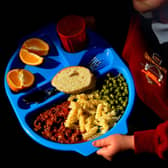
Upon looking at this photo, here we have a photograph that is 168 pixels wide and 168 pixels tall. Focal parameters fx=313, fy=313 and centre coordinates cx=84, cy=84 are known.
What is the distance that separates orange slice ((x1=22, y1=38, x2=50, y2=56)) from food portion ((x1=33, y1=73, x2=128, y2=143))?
0.27 meters

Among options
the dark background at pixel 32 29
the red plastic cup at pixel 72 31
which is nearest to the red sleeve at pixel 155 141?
the dark background at pixel 32 29

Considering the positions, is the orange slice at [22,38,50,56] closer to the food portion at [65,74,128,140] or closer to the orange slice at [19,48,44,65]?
the orange slice at [19,48,44,65]

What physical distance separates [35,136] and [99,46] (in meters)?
0.55

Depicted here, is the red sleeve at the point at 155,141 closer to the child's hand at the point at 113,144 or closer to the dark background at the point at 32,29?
the child's hand at the point at 113,144

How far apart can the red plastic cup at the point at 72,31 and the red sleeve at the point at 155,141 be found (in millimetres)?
522

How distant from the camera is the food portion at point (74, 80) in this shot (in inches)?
56.4

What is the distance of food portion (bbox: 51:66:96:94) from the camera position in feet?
4.70

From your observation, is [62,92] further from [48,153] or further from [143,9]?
[143,9]

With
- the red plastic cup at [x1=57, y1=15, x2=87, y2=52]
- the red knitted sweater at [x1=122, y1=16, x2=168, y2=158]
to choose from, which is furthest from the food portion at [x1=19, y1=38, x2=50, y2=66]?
the red knitted sweater at [x1=122, y1=16, x2=168, y2=158]

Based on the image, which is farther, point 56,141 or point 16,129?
point 16,129

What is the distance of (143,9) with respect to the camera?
1387mm

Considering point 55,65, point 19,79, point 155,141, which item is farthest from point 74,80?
point 155,141

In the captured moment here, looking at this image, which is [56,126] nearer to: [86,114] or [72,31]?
[86,114]

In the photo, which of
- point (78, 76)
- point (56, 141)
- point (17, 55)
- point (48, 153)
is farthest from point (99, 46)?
point (48, 153)
